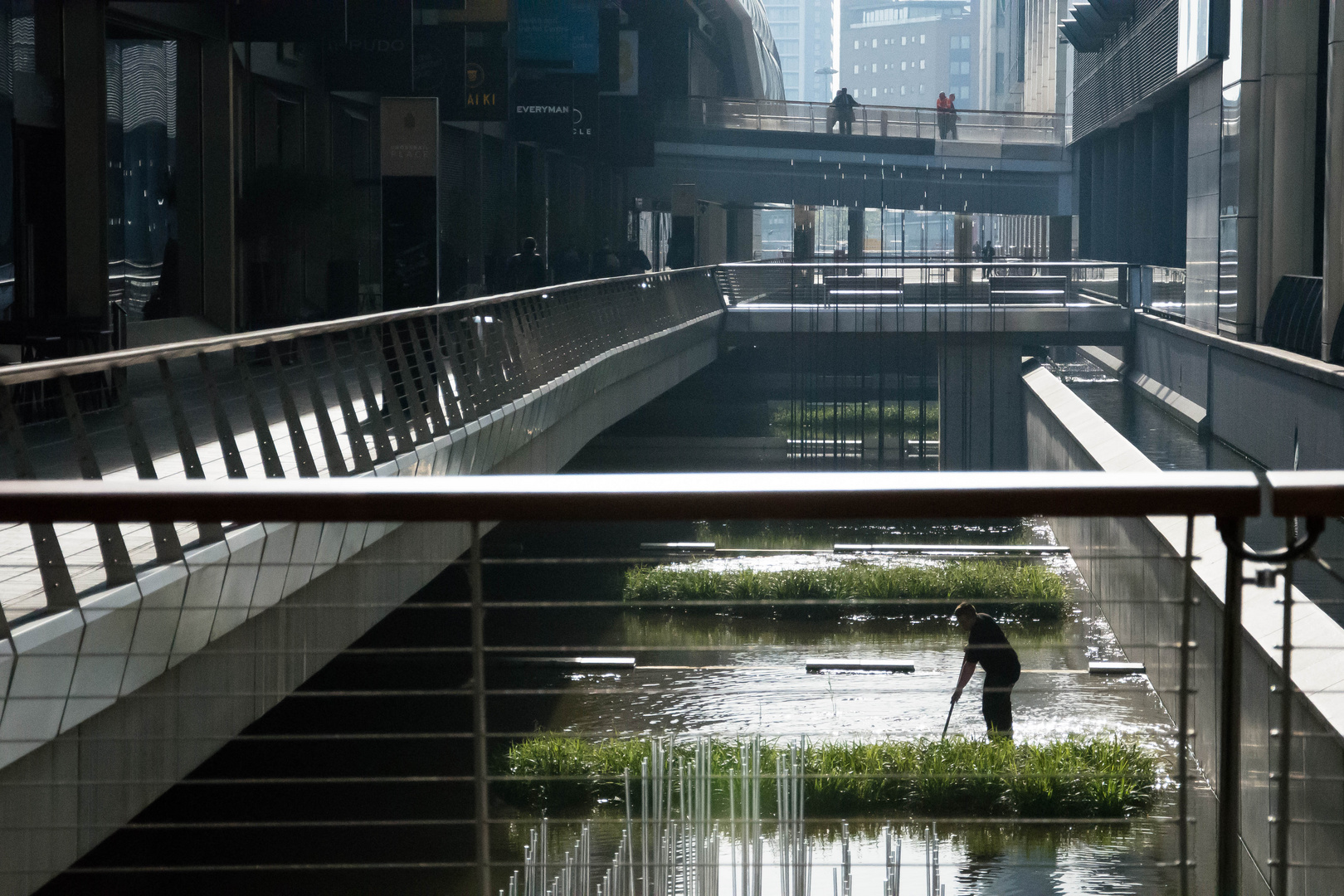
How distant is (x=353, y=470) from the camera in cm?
980

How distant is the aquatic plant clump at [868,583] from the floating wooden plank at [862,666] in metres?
3.42

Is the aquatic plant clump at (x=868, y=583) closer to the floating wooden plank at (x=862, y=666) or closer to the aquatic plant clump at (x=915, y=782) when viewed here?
the floating wooden plank at (x=862, y=666)

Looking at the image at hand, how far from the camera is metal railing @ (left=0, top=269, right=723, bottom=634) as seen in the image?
19.0ft

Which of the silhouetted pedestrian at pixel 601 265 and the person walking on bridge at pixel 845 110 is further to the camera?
the person walking on bridge at pixel 845 110

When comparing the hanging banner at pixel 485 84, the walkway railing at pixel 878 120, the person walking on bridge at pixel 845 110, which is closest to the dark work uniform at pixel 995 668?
the hanging banner at pixel 485 84

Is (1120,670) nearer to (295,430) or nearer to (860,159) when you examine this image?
(295,430)

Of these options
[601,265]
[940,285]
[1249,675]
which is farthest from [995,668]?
[940,285]

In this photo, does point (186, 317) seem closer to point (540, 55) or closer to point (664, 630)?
point (664, 630)

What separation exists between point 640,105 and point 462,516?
30.1 metres

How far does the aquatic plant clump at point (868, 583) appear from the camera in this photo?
21797 mm

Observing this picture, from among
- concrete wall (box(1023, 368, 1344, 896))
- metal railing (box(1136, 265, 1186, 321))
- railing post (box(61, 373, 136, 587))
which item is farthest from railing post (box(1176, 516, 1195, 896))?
metal railing (box(1136, 265, 1186, 321))

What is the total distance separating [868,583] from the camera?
71.8ft

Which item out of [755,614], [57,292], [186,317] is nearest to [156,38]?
[186,317]

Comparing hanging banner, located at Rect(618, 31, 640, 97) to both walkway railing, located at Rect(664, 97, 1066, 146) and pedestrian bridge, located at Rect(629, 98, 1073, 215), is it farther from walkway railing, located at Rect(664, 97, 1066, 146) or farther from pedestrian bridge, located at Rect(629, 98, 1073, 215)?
walkway railing, located at Rect(664, 97, 1066, 146)
